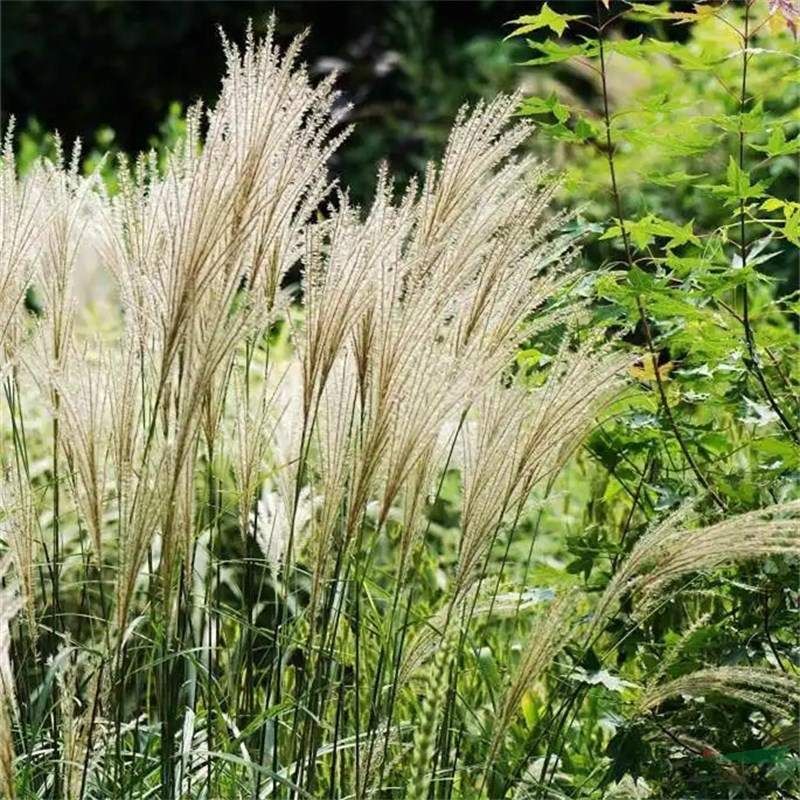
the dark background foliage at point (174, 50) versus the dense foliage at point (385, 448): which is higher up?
the dark background foliage at point (174, 50)

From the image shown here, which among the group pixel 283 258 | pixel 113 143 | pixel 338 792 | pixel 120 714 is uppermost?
pixel 113 143

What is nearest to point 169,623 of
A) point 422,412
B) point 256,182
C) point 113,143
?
point 422,412

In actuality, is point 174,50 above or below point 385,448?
above

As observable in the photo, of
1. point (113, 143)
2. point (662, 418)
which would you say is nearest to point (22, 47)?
point (113, 143)

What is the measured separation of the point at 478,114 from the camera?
2.34 meters

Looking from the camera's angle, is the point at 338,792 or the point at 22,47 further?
the point at 22,47

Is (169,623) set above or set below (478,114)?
below

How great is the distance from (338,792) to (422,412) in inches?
27.7

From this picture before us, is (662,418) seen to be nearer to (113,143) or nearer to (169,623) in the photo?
(169,623)

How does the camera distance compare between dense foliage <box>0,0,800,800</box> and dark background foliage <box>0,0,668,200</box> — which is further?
dark background foliage <box>0,0,668,200</box>

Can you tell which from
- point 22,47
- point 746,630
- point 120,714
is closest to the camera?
point 120,714

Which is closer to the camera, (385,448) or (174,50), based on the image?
(385,448)

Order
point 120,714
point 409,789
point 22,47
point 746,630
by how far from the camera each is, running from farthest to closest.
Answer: point 22,47 → point 746,630 → point 409,789 → point 120,714

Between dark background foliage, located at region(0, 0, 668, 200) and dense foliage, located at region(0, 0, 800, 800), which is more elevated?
dark background foliage, located at region(0, 0, 668, 200)
